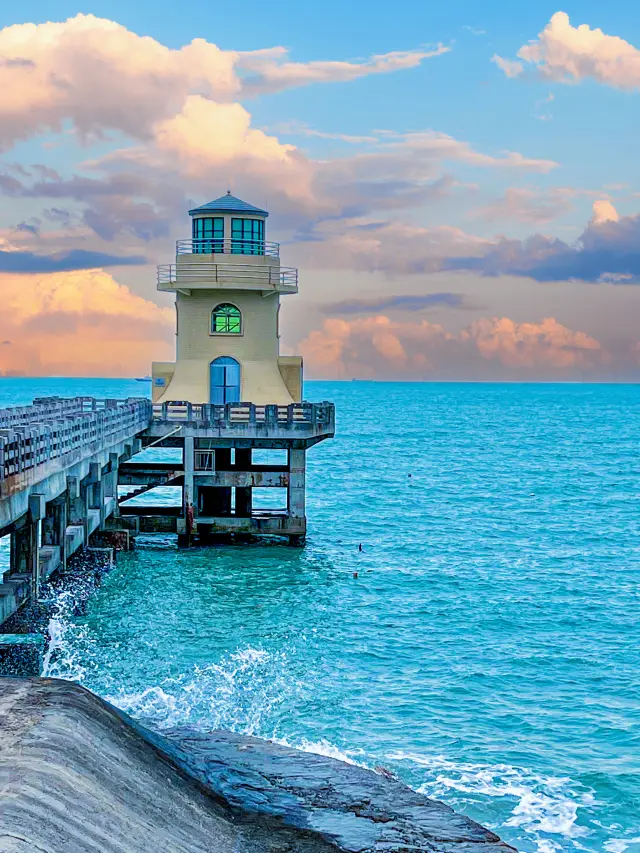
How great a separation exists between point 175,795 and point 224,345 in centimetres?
2856

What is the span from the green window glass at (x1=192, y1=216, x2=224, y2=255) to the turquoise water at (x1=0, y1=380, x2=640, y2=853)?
34.6 feet

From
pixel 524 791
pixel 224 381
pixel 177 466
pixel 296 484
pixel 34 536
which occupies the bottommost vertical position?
pixel 524 791

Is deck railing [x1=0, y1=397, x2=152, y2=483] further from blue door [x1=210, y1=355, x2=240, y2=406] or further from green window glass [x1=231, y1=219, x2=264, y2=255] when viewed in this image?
green window glass [x1=231, y1=219, x2=264, y2=255]

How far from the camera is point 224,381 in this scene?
3947 cm

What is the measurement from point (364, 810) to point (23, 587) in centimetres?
819

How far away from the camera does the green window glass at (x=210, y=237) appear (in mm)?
38875

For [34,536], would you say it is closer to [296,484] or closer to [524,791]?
[524,791]

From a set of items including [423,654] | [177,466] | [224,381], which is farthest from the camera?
[224,381]

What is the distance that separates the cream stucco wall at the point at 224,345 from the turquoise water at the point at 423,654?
5.88 metres

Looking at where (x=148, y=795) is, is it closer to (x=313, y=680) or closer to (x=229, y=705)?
(x=229, y=705)

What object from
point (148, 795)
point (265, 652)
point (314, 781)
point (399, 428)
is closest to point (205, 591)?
point (265, 652)

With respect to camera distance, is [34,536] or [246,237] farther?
[246,237]

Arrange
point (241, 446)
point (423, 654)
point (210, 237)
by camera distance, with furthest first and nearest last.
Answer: point (210, 237) < point (241, 446) < point (423, 654)

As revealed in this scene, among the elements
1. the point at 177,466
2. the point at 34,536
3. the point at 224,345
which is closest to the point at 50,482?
the point at 34,536
